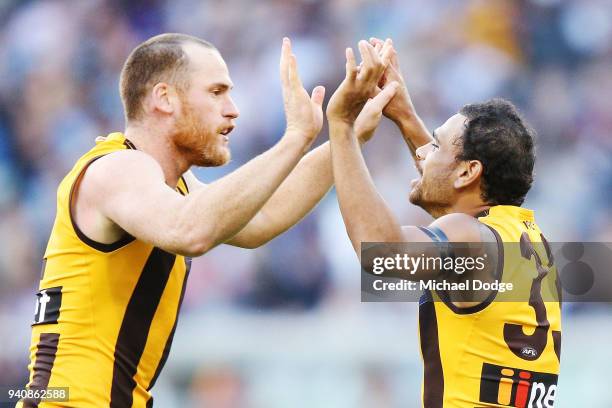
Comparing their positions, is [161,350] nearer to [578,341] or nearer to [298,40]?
[578,341]

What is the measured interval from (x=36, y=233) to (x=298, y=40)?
3.55 metres

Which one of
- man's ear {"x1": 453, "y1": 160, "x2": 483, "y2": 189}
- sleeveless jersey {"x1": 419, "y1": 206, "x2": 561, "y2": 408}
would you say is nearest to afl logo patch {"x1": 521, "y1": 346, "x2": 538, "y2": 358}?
sleeveless jersey {"x1": 419, "y1": 206, "x2": 561, "y2": 408}

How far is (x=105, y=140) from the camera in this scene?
4.62 meters

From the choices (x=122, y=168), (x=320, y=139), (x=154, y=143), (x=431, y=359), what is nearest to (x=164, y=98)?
(x=154, y=143)

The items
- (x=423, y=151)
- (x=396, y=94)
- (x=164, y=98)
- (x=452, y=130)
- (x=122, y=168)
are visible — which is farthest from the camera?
(x=396, y=94)

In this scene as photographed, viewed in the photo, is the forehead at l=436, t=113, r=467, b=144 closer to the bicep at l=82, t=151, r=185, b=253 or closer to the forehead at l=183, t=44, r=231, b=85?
the forehead at l=183, t=44, r=231, b=85

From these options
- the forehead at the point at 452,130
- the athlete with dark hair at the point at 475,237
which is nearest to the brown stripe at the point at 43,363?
the athlete with dark hair at the point at 475,237

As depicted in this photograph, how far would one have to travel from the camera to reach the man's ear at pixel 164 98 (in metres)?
4.69

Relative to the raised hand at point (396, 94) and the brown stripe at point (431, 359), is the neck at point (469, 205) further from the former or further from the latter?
the raised hand at point (396, 94)

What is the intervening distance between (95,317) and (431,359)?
1563mm

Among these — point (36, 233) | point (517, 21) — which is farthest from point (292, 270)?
point (517, 21)

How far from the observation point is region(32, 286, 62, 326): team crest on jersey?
4422mm

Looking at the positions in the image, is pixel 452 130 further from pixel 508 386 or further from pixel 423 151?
pixel 508 386

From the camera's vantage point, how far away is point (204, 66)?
15.6ft
